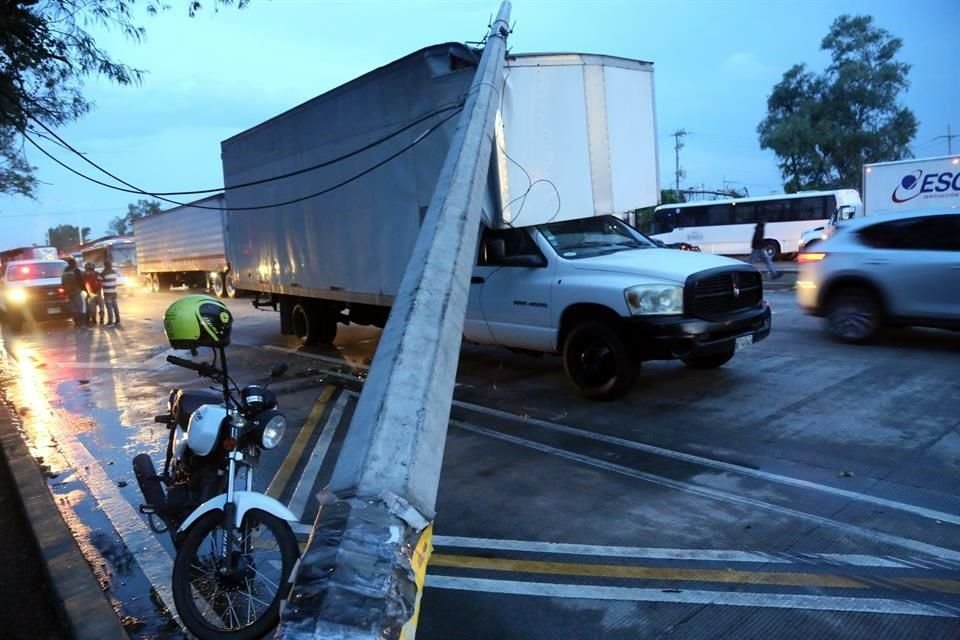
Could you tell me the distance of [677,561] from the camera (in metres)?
3.80

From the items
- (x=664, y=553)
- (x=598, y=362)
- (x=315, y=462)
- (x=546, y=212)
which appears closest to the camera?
(x=664, y=553)

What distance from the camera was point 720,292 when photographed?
6.90 metres

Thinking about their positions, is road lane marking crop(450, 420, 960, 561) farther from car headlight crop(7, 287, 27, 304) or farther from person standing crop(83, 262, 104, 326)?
car headlight crop(7, 287, 27, 304)

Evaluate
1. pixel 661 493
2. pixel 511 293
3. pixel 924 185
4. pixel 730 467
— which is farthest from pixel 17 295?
pixel 924 185

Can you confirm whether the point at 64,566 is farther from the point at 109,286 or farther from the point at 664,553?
the point at 109,286

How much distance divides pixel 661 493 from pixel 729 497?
17.5 inches

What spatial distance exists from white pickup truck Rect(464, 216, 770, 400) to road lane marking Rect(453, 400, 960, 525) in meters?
0.85

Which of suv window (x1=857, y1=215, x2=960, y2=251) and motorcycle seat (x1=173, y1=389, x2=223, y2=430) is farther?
suv window (x1=857, y1=215, x2=960, y2=251)

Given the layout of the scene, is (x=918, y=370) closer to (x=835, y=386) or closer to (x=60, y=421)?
(x=835, y=386)

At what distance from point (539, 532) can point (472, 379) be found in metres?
4.53

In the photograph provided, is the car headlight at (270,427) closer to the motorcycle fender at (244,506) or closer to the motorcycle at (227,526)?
the motorcycle at (227,526)

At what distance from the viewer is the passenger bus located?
1153 inches

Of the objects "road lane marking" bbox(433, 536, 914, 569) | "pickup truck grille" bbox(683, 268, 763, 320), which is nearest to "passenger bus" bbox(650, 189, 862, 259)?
"pickup truck grille" bbox(683, 268, 763, 320)

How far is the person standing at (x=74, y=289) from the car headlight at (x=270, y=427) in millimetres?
16826
